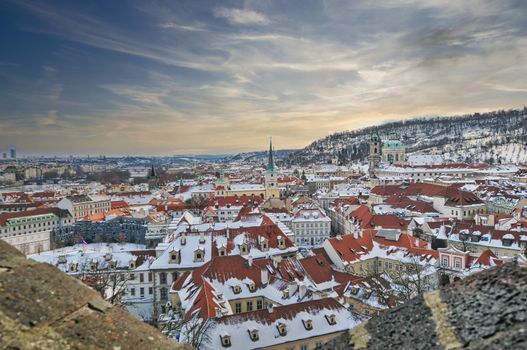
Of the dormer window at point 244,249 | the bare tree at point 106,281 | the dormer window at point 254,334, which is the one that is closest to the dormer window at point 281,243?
the dormer window at point 244,249

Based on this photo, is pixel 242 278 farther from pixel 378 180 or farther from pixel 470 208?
pixel 378 180

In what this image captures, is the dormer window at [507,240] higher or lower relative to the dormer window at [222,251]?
lower

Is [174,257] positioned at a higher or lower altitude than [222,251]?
lower

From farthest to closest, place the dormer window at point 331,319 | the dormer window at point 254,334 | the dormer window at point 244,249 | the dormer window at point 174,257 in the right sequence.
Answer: the dormer window at point 244,249, the dormer window at point 174,257, the dormer window at point 331,319, the dormer window at point 254,334

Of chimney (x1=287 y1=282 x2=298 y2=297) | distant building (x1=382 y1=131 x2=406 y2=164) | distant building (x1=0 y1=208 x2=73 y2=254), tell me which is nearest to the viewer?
chimney (x1=287 y1=282 x2=298 y2=297)

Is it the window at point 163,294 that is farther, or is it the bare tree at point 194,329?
the window at point 163,294

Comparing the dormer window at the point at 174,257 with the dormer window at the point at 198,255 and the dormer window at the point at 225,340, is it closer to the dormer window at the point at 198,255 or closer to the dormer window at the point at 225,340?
the dormer window at the point at 198,255

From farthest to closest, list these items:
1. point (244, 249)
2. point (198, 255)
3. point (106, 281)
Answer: point (244, 249) < point (198, 255) < point (106, 281)

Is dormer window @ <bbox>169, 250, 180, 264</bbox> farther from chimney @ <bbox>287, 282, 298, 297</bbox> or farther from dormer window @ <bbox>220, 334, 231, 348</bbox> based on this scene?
dormer window @ <bbox>220, 334, 231, 348</bbox>

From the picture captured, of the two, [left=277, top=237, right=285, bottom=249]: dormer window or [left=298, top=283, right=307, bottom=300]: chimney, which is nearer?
[left=298, top=283, right=307, bottom=300]: chimney

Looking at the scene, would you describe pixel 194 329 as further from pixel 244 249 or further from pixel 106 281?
pixel 244 249

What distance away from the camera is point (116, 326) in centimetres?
466

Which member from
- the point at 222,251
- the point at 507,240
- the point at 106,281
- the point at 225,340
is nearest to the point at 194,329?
the point at 225,340

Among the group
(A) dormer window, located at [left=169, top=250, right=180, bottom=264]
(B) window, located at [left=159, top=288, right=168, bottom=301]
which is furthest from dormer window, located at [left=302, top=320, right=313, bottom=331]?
(B) window, located at [left=159, top=288, right=168, bottom=301]
